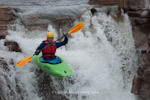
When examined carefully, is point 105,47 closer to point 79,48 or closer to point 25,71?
point 79,48

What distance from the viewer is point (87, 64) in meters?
5.12

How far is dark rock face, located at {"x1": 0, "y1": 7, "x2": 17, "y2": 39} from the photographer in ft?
17.7

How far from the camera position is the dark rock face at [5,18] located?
17.7ft

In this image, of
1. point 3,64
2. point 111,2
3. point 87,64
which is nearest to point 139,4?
point 111,2

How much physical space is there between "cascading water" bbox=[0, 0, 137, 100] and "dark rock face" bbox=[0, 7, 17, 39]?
0.55ft

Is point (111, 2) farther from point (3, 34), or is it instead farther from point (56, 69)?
point (56, 69)

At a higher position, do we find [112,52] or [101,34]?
[101,34]

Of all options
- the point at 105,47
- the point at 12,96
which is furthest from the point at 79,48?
the point at 12,96

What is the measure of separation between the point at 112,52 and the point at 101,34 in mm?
618

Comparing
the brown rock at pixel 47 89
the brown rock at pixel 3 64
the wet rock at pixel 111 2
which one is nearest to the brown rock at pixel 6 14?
the brown rock at pixel 3 64

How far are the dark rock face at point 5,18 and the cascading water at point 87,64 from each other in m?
0.17

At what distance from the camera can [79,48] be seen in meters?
5.58

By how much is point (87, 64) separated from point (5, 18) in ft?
8.34

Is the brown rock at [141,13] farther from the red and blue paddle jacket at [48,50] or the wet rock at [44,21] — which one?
the red and blue paddle jacket at [48,50]
